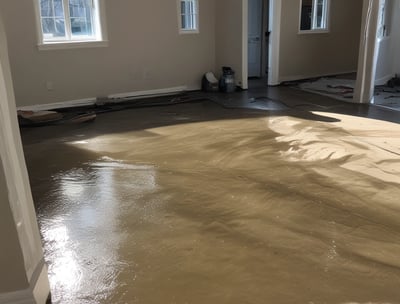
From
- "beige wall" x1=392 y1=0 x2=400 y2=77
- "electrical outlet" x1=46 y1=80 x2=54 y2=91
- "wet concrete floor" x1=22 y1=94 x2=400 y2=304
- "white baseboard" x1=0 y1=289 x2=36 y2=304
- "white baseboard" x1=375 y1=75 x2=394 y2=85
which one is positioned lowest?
"wet concrete floor" x1=22 y1=94 x2=400 y2=304

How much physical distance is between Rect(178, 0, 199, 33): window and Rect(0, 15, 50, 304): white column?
6048 millimetres

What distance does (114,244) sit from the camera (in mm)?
2398

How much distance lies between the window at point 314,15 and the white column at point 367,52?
A: 2.86 meters

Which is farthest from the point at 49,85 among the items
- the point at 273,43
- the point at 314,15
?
the point at 314,15

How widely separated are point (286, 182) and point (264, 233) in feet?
2.82

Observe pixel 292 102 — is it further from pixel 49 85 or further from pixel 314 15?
pixel 49 85

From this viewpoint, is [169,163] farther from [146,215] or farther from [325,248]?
[325,248]

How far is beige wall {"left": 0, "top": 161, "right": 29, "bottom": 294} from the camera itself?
164cm

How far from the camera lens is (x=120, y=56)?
680 centimetres

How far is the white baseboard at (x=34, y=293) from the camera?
5.57 ft

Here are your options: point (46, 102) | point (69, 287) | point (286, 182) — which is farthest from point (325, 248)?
point (46, 102)

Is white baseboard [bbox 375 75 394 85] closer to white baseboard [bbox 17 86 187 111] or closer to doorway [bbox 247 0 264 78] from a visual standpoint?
doorway [bbox 247 0 264 78]

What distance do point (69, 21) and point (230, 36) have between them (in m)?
3.03

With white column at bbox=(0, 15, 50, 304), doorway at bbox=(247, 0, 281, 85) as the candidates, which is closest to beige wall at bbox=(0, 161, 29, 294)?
white column at bbox=(0, 15, 50, 304)
